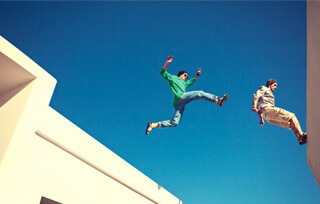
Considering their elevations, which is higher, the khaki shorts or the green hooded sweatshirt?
the green hooded sweatshirt

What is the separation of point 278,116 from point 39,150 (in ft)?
14.4

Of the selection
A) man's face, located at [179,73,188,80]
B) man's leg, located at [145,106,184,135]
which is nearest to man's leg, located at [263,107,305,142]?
man's leg, located at [145,106,184,135]

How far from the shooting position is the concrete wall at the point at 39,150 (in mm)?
3873

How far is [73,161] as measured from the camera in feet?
17.8

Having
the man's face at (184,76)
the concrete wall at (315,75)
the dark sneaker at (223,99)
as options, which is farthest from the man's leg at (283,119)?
the man's face at (184,76)

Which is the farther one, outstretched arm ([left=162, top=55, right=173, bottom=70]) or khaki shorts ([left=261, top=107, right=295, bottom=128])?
outstretched arm ([left=162, top=55, right=173, bottom=70])

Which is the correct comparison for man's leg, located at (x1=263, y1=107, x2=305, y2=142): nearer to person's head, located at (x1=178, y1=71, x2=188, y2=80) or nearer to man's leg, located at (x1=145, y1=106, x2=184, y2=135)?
man's leg, located at (x1=145, y1=106, x2=184, y2=135)

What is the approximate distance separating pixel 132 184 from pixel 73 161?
7.67 feet

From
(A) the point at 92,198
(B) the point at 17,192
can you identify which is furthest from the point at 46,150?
(A) the point at 92,198

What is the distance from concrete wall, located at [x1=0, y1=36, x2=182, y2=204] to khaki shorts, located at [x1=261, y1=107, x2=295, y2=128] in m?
3.62

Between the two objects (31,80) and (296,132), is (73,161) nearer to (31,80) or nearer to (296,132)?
(31,80)

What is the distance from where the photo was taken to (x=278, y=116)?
5.35 metres

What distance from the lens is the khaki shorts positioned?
5.23m

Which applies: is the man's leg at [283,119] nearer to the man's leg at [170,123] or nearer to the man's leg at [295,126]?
the man's leg at [295,126]
